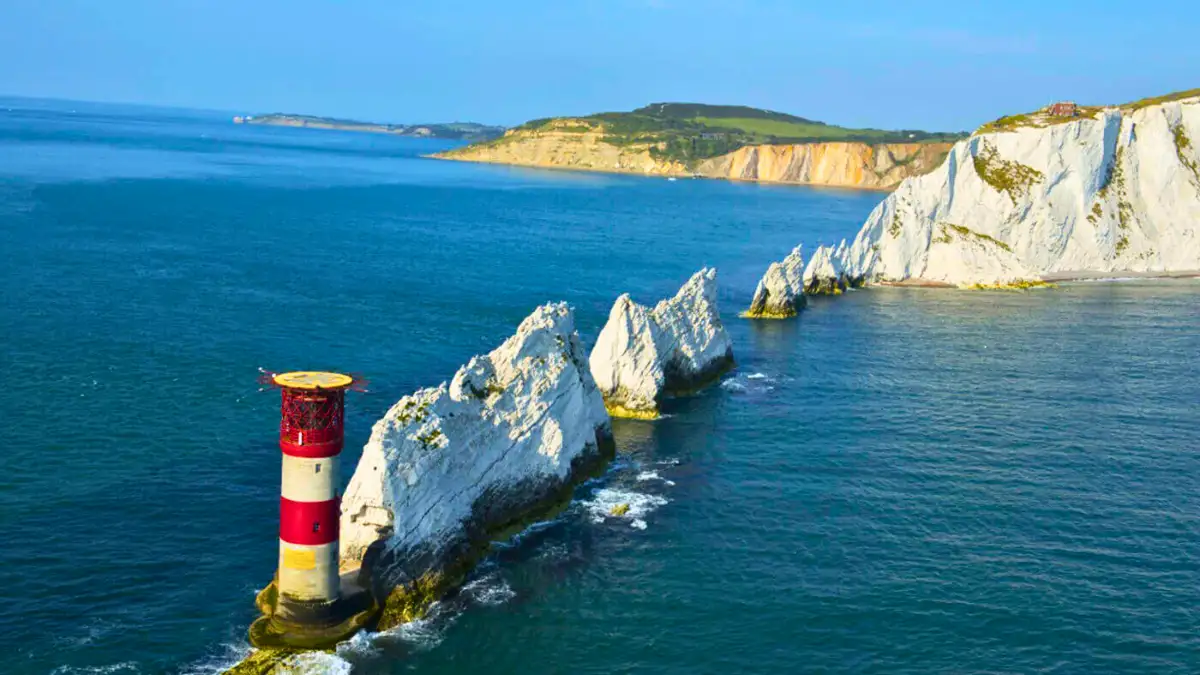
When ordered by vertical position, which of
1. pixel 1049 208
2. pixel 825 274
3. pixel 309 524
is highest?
pixel 1049 208

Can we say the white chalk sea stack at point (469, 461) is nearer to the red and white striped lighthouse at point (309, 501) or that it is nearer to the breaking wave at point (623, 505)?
the breaking wave at point (623, 505)

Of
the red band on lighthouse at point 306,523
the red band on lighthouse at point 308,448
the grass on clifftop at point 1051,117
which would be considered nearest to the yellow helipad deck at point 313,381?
the red band on lighthouse at point 308,448

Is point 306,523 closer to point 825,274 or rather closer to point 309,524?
point 309,524

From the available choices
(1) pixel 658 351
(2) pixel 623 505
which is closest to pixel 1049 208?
(1) pixel 658 351

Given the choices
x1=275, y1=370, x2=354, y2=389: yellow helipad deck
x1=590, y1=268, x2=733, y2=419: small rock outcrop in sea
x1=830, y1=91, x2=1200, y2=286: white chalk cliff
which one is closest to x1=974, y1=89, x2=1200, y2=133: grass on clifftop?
x1=830, y1=91, x2=1200, y2=286: white chalk cliff

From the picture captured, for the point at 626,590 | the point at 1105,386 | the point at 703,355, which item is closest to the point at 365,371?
the point at 703,355

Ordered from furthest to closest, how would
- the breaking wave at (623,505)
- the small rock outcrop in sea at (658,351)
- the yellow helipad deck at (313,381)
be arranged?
the small rock outcrop in sea at (658,351) → the breaking wave at (623,505) → the yellow helipad deck at (313,381)

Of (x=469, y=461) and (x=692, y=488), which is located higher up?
(x=469, y=461)

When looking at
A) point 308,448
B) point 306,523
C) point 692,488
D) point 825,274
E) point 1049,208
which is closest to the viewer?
point 308,448
